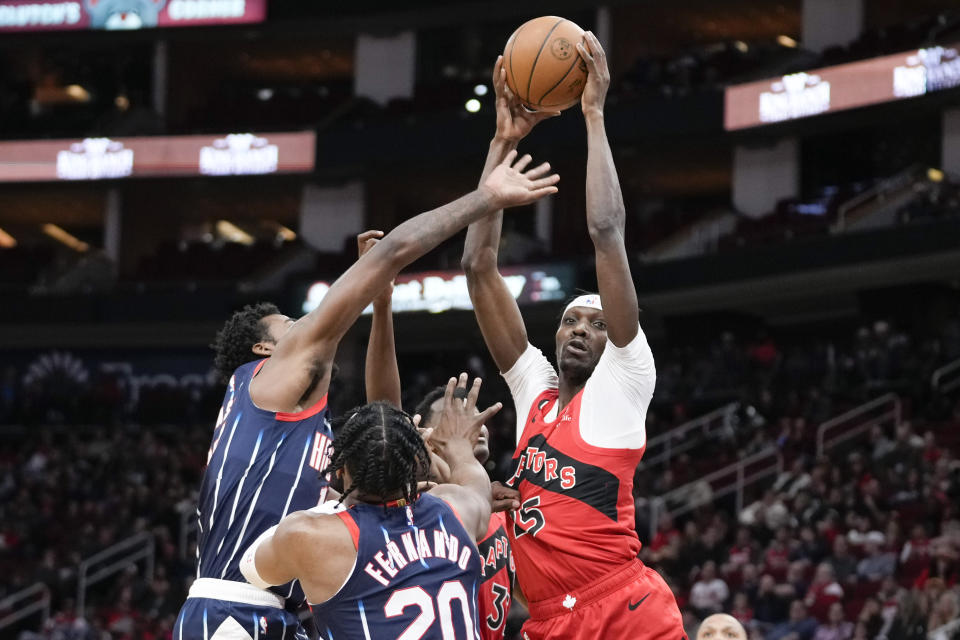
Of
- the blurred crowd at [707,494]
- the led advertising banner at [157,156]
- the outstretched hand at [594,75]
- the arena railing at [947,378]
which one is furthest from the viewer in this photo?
the led advertising banner at [157,156]

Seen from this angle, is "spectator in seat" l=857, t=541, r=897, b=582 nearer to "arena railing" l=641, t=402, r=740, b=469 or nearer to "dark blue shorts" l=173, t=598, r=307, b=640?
"arena railing" l=641, t=402, r=740, b=469

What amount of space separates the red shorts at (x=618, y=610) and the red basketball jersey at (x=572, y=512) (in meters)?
0.04

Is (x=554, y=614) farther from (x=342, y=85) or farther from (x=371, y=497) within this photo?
(x=342, y=85)

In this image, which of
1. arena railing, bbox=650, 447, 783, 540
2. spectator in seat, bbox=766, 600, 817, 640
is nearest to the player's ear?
spectator in seat, bbox=766, 600, 817, 640

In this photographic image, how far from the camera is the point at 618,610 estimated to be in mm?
5227

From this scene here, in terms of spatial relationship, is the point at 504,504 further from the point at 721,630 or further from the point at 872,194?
the point at 872,194

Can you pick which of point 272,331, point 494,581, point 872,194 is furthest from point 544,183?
point 872,194

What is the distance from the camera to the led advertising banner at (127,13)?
3061 centimetres

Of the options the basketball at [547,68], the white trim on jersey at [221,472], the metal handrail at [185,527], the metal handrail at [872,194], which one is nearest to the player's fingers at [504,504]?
the white trim on jersey at [221,472]

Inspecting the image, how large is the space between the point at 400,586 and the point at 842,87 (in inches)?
811

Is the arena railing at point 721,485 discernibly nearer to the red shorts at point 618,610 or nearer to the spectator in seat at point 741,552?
the spectator in seat at point 741,552

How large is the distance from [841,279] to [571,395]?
1817cm

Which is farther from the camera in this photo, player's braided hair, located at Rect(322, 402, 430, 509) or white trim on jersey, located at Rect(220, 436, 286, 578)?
white trim on jersey, located at Rect(220, 436, 286, 578)

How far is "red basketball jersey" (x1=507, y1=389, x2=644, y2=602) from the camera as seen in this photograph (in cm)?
528
